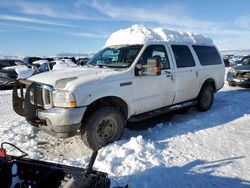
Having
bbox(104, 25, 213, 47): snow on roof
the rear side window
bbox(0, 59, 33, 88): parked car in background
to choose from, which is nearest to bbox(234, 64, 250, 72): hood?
the rear side window

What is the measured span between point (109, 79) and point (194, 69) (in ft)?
10.1

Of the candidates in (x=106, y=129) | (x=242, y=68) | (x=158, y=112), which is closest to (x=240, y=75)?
(x=242, y=68)

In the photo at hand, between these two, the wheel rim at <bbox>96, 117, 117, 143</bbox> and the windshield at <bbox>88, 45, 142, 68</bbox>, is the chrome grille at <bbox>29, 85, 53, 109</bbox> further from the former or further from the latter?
the windshield at <bbox>88, 45, 142, 68</bbox>

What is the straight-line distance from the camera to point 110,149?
4.92 metres

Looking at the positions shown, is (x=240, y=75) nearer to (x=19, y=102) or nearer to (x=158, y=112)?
(x=158, y=112)

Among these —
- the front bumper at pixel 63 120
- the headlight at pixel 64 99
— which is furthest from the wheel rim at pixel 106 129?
the headlight at pixel 64 99

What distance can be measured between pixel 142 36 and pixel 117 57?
779mm

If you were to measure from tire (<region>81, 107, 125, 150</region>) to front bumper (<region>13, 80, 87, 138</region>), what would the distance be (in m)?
0.24

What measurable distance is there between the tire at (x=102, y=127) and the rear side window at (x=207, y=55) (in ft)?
11.3

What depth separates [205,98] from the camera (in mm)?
7988

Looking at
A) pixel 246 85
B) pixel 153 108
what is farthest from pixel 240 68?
pixel 153 108

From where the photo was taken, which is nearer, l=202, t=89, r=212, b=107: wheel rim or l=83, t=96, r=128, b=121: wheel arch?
l=83, t=96, r=128, b=121: wheel arch

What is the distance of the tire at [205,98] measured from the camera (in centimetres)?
780

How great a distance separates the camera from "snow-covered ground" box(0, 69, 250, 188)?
3986mm
